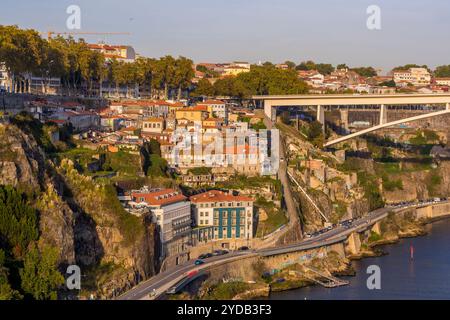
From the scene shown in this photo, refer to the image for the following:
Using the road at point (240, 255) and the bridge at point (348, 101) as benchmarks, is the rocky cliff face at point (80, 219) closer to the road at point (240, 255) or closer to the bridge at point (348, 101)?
the road at point (240, 255)

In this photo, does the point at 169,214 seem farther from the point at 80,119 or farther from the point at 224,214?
the point at 80,119

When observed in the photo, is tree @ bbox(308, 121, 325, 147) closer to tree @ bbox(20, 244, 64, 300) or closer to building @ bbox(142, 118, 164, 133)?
building @ bbox(142, 118, 164, 133)

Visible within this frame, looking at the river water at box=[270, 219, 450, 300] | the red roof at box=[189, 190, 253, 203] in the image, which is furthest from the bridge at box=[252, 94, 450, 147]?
the red roof at box=[189, 190, 253, 203]

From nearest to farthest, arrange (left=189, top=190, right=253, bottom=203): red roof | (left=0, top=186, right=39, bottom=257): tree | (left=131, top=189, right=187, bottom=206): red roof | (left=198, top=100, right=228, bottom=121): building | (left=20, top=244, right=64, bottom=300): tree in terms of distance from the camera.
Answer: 1. (left=20, top=244, right=64, bottom=300): tree
2. (left=0, top=186, right=39, bottom=257): tree
3. (left=131, top=189, right=187, bottom=206): red roof
4. (left=189, top=190, right=253, bottom=203): red roof
5. (left=198, top=100, right=228, bottom=121): building

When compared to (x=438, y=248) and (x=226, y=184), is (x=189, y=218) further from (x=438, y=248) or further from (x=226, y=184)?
(x=438, y=248)

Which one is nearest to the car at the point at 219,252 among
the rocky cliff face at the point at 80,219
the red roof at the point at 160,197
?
the red roof at the point at 160,197
